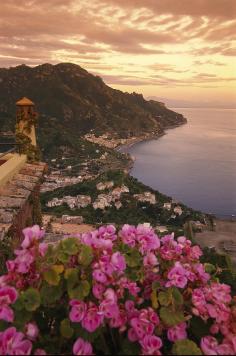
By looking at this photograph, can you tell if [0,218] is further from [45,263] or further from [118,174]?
[118,174]

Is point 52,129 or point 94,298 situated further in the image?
point 52,129

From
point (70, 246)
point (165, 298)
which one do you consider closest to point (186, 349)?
point (165, 298)

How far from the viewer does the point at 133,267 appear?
1765 mm

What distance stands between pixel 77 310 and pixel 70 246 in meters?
0.27

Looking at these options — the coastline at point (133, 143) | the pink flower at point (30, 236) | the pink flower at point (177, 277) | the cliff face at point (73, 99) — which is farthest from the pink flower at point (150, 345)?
the cliff face at point (73, 99)

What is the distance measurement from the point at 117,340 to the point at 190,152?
140945 mm

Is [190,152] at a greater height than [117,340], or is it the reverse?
[117,340]

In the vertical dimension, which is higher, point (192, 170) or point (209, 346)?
point (209, 346)

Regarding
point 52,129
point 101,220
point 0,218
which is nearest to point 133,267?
point 0,218

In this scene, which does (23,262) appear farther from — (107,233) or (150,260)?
(150,260)

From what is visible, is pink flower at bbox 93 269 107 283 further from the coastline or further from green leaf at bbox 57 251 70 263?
the coastline

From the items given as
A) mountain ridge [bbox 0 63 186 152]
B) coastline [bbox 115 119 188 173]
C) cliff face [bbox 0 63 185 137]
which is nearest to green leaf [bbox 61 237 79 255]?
coastline [bbox 115 119 188 173]

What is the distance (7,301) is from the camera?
152 cm

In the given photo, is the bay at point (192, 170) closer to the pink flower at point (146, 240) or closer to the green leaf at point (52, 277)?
the pink flower at point (146, 240)
